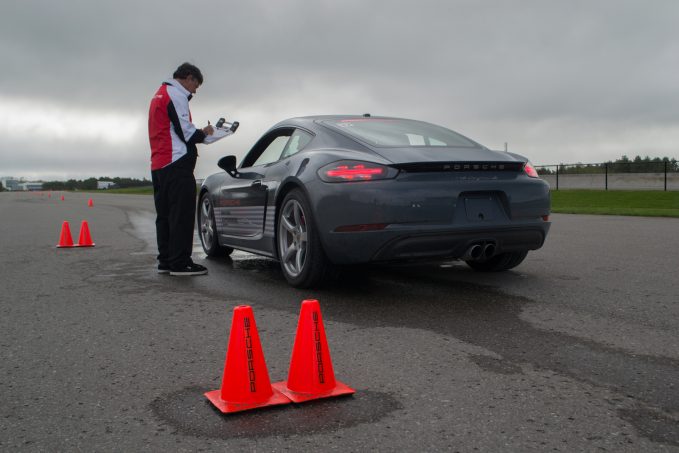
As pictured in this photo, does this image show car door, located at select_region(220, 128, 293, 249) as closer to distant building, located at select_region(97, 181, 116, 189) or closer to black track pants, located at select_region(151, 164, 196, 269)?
black track pants, located at select_region(151, 164, 196, 269)

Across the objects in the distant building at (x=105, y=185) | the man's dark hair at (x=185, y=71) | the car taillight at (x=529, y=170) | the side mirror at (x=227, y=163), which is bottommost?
the car taillight at (x=529, y=170)

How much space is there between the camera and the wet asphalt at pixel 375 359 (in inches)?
108

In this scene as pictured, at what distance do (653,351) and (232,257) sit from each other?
5.64 metres

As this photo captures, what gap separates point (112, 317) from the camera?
5.01 m

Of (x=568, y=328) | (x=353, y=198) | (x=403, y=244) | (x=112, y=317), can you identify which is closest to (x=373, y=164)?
(x=353, y=198)

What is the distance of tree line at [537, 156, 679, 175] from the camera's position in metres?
29.2

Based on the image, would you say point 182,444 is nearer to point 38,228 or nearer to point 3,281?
point 3,281

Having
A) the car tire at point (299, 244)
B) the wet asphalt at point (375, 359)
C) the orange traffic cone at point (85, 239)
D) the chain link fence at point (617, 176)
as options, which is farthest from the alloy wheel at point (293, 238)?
the chain link fence at point (617, 176)

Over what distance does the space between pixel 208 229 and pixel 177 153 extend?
157 cm

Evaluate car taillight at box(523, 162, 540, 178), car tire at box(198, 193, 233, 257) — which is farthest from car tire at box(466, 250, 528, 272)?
car tire at box(198, 193, 233, 257)

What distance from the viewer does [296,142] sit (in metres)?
6.31

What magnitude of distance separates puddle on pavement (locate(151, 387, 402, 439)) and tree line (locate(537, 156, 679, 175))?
A: 29285 millimetres

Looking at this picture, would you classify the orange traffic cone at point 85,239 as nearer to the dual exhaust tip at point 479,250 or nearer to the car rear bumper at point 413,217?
the car rear bumper at point 413,217

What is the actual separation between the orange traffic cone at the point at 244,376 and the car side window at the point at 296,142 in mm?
3192
